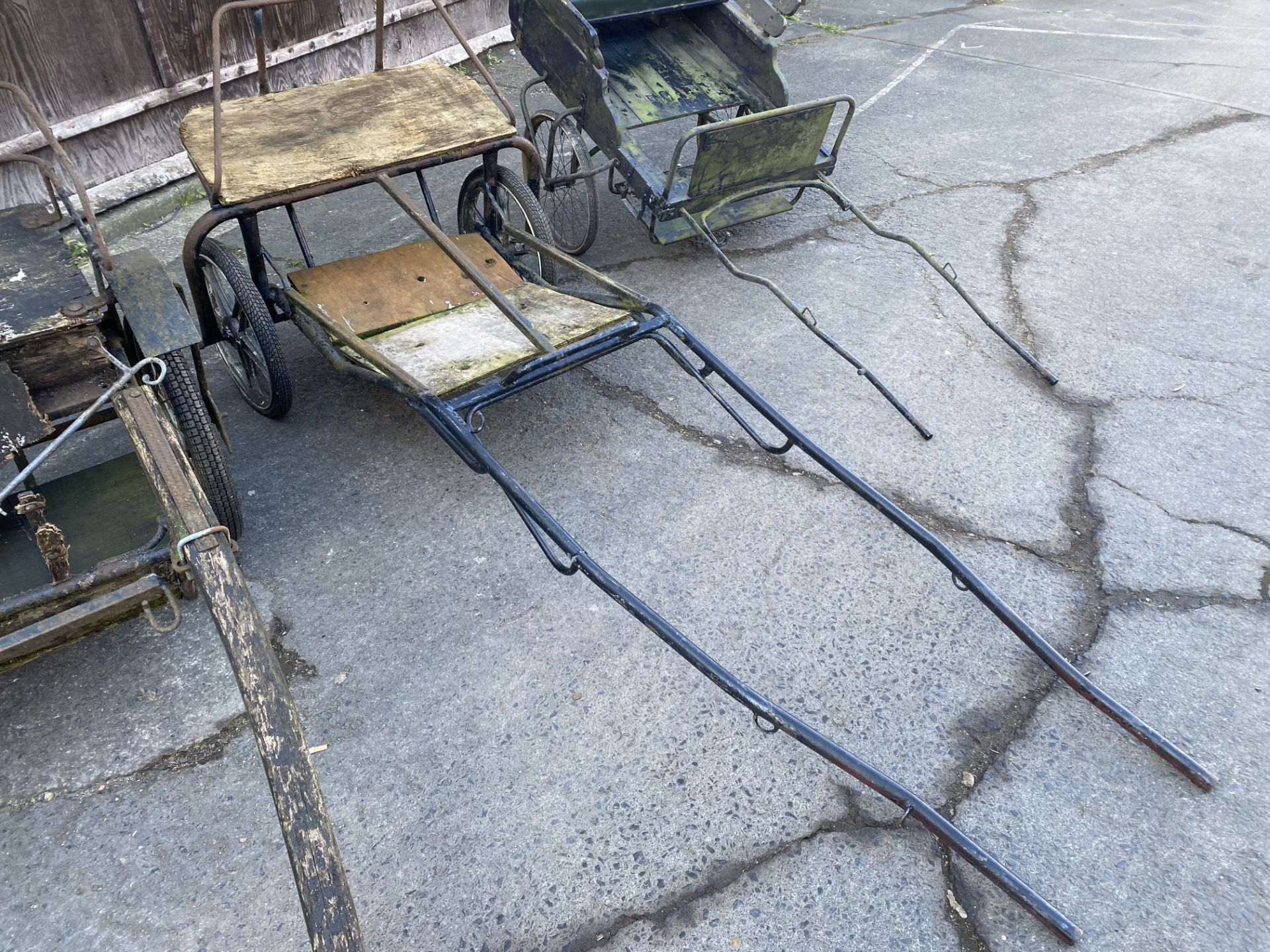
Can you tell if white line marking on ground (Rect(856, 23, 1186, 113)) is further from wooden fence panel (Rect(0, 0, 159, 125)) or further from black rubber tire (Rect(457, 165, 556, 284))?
wooden fence panel (Rect(0, 0, 159, 125))

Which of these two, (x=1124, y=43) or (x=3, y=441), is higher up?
(x=3, y=441)

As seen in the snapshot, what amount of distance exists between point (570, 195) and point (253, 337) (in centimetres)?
223

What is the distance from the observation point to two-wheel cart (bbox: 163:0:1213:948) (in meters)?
2.42

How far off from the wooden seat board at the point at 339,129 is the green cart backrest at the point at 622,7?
4.95ft

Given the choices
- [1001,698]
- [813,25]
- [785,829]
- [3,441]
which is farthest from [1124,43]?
[3,441]

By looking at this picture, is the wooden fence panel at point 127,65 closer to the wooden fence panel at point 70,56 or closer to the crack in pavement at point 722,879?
the wooden fence panel at point 70,56

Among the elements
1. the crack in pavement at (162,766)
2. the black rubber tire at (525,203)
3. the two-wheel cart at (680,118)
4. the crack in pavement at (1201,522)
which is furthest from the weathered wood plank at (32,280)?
the crack in pavement at (1201,522)

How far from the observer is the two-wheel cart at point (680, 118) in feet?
12.9

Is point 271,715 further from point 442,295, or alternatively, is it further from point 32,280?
point 442,295

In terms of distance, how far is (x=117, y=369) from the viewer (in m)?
2.62

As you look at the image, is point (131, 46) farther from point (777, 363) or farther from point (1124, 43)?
point (1124, 43)

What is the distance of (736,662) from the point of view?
2.69 m

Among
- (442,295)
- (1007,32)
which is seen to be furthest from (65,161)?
(1007,32)

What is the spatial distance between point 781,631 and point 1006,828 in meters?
0.87
